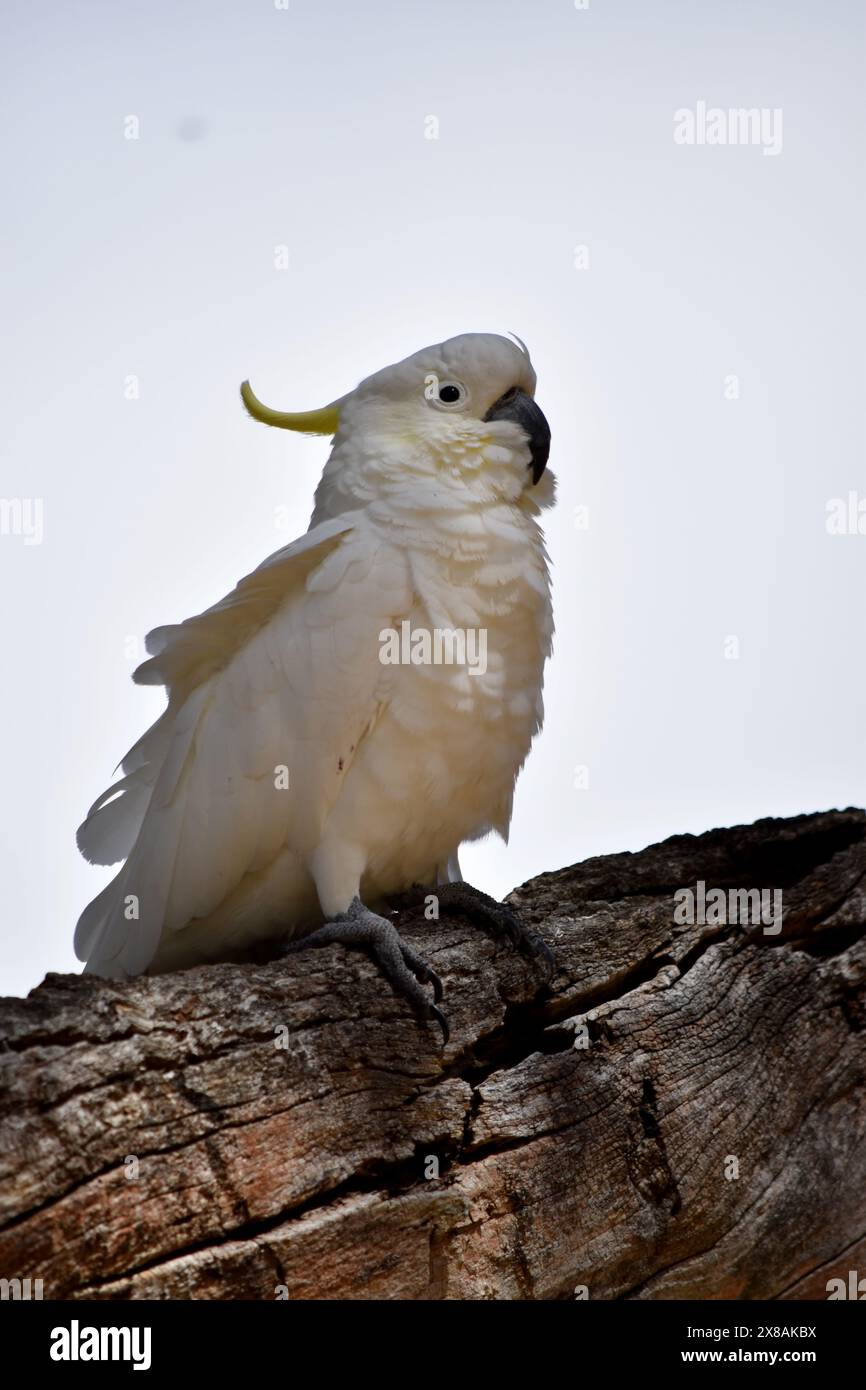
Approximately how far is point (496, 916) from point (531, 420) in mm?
1529

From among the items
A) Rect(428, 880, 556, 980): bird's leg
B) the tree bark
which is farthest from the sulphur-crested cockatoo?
the tree bark

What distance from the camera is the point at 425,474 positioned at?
374 centimetres

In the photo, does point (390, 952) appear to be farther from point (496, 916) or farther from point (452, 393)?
point (452, 393)

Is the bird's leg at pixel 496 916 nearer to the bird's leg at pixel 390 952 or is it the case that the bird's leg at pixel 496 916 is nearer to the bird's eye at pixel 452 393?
the bird's leg at pixel 390 952

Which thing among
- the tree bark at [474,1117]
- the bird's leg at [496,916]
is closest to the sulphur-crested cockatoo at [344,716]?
the bird's leg at [496,916]

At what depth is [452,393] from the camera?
390 cm

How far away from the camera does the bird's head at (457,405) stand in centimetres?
→ 383

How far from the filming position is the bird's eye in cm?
390

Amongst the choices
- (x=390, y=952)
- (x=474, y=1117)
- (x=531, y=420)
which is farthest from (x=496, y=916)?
(x=531, y=420)

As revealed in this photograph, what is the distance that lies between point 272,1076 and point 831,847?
1.86m

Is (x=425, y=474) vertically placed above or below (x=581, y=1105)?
above
